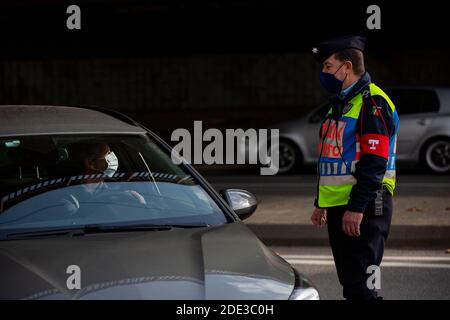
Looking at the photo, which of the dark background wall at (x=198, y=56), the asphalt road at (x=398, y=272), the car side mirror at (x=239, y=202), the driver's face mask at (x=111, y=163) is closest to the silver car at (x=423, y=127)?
the asphalt road at (x=398, y=272)

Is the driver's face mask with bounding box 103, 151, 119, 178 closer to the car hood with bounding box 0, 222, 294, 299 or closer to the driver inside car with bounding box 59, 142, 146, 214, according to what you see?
the driver inside car with bounding box 59, 142, 146, 214

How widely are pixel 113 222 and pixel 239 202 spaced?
81 centimetres

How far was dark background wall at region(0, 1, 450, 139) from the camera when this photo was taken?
24.4m

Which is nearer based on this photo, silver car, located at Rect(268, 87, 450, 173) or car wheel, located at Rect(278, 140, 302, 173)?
silver car, located at Rect(268, 87, 450, 173)

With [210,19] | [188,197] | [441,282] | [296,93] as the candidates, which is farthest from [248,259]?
[210,19]

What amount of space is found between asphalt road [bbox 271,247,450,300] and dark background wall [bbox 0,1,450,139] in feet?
50.4

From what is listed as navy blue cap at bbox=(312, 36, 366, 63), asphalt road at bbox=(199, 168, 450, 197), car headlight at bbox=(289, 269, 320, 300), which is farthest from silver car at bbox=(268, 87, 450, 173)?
car headlight at bbox=(289, 269, 320, 300)

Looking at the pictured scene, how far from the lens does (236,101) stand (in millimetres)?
25641

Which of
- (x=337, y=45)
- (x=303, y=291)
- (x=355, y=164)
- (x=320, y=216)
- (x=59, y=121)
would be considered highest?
(x=337, y=45)

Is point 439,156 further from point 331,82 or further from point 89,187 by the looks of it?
point 89,187

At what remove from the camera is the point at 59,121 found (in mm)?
4586

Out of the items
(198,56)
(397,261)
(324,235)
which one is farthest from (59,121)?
(198,56)

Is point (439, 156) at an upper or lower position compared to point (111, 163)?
lower

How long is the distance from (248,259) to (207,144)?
18189 mm
